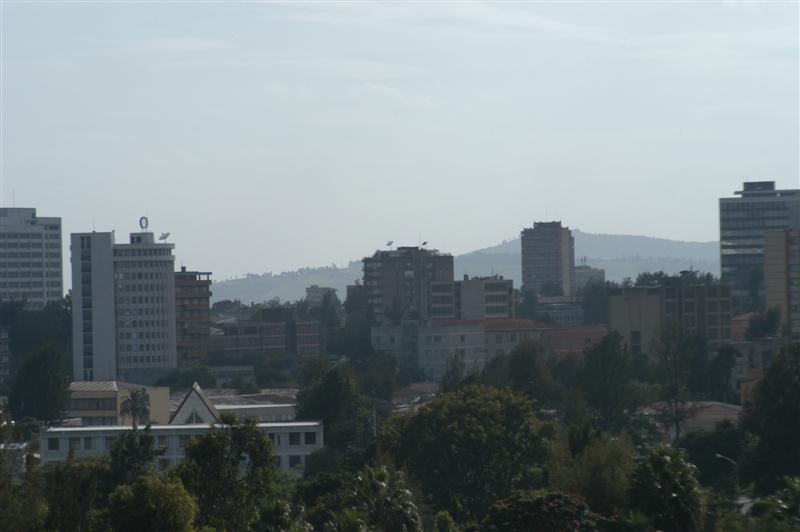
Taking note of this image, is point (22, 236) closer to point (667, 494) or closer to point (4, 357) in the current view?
point (4, 357)

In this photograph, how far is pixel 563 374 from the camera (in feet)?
353

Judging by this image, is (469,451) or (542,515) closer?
(542,515)

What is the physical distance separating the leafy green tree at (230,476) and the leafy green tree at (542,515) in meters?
7.14

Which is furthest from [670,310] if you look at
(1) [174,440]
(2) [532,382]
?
(1) [174,440]

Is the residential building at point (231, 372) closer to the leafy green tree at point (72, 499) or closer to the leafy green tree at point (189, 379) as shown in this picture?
the leafy green tree at point (189, 379)

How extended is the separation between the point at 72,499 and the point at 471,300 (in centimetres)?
12187

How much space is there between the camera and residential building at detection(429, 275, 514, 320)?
157375mm

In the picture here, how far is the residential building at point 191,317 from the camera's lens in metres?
148

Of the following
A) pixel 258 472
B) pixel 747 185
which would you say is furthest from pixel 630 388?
pixel 747 185

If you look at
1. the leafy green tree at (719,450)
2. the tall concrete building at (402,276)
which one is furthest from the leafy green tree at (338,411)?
the tall concrete building at (402,276)

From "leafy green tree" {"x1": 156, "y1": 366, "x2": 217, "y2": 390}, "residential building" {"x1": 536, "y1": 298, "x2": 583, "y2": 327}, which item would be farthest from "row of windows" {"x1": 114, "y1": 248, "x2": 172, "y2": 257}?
"residential building" {"x1": 536, "y1": 298, "x2": 583, "y2": 327}

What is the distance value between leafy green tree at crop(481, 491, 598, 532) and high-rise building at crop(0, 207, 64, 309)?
147661 mm

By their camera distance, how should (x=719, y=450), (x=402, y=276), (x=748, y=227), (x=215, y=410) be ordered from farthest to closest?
1. (x=402, y=276)
2. (x=748, y=227)
3. (x=215, y=410)
4. (x=719, y=450)

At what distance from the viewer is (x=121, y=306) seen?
14200 centimetres
